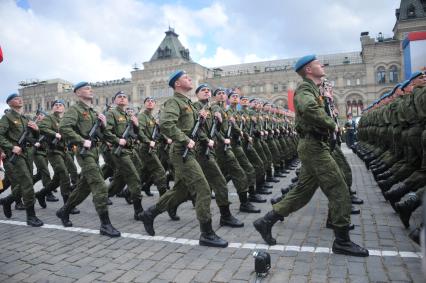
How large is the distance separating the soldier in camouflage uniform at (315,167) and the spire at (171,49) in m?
65.7

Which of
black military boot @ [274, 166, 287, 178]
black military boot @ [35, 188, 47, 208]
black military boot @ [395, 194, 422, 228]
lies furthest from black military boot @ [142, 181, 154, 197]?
black military boot @ [395, 194, 422, 228]

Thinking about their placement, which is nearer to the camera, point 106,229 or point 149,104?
point 106,229

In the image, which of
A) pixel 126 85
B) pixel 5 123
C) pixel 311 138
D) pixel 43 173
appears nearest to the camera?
pixel 311 138

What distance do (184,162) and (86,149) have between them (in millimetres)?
1688

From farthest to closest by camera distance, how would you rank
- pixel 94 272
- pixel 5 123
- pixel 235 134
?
pixel 235 134
pixel 5 123
pixel 94 272

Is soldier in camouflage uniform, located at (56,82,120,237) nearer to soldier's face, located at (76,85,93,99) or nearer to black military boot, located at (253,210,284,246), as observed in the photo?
soldier's face, located at (76,85,93,99)

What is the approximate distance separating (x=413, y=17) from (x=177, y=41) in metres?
41.5

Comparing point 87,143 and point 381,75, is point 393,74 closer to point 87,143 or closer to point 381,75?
point 381,75

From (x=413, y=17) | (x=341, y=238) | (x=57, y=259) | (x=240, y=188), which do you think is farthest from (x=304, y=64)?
(x=413, y=17)

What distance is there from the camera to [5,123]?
6672 millimetres

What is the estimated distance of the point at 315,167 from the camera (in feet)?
14.0

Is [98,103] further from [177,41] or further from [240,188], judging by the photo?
[240,188]

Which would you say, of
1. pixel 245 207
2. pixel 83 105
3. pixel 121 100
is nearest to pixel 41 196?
pixel 121 100

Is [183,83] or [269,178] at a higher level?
[183,83]
